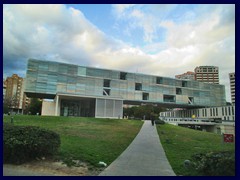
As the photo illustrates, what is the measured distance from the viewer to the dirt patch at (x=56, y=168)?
640cm

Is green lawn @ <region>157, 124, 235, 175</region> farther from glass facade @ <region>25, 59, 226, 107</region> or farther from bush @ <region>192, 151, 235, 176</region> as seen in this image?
glass facade @ <region>25, 59, 226, 107</region>

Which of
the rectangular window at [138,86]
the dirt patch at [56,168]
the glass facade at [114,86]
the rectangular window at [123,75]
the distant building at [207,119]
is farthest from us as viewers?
the rectangular window at [138,86]

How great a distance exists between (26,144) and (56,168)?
1277 mm

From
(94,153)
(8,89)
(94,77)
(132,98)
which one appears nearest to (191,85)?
(132,98)

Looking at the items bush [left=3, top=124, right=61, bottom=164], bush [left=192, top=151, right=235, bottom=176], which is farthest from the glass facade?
bush [left=192, top=151, right=235, bottom=176]

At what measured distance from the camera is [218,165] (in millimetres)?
6090

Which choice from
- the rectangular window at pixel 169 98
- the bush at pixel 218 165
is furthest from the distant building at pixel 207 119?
the bush at pixel 218 165

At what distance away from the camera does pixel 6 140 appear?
23.1 ft

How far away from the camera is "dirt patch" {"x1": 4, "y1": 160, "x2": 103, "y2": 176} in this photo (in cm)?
640

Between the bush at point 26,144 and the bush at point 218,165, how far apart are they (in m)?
5.17

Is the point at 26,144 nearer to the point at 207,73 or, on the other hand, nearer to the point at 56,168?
the point at 56,168

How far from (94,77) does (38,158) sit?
51906 millimetres

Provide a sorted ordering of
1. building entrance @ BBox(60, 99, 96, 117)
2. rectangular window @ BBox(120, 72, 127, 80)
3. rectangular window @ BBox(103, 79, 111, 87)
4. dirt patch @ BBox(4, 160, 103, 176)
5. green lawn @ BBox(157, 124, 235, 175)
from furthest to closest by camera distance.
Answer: rectangular window @ BBox(120, 72, 127, 80) < rectangular window @ BBox(103, 79, 111, 87) < building entrance @ BBox(60, 99, 96, 117) < green lawn @ BBox(157, 124, 235, 175) < dirt patch @ BBox(4, 160, 103, 176)

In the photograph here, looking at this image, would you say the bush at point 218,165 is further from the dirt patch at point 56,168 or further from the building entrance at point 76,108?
the building entrance at point 76,108
